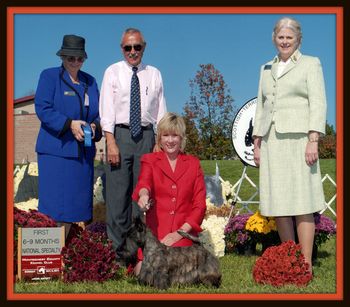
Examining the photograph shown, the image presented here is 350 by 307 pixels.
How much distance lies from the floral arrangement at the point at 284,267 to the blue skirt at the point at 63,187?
1.71 m

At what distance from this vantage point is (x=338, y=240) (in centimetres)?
440

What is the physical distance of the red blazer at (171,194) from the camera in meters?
4.75

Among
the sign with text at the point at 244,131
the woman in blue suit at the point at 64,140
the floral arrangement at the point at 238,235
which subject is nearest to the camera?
the woman in blue suit at the point at 64,140

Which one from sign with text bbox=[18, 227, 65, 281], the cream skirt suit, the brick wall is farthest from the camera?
the brick wall

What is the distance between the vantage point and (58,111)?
5.28m

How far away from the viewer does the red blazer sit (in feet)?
15.6

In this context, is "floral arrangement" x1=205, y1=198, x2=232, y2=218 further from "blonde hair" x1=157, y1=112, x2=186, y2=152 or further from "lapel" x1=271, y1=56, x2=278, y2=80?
"blonde hair" x1=157, y1=112, x2=186, y2=152

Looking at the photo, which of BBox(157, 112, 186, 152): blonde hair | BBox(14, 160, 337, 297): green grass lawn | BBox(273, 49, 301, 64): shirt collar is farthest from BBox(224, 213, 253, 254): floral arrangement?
BBox(273, 49, 301, 64): shirt collar

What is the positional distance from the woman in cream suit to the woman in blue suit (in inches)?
63.3

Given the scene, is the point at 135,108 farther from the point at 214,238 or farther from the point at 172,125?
the point at 214,238

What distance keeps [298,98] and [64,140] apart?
2.08m

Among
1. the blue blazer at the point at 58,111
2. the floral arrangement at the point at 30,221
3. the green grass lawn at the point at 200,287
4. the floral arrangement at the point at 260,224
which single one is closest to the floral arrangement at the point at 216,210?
the floral arrangement at the point at 260,224

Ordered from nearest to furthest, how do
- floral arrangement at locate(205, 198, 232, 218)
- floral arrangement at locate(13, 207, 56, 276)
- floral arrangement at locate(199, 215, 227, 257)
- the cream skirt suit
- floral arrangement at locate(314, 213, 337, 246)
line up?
1. the cream skirt suit
2. floral arrangement at locate(13, 207, 56, 276)
3. floral arrangement at locate(314, 213, 337, 246)
4. floral arrangement at locate(199, 215, 227, 257)
5. floral arrangement at locate(205, 198, 232, 218)

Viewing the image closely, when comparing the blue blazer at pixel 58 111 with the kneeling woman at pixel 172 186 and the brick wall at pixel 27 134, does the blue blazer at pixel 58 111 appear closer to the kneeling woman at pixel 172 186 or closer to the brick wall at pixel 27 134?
the kneeling woman at pixel 172 186
